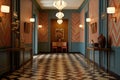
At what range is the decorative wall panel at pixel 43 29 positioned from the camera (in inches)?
809

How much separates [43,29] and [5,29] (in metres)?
13.0

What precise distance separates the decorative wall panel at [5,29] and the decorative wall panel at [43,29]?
1246cm

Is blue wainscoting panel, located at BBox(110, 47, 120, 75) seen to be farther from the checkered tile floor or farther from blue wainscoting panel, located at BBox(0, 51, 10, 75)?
blue wainscoting panel, located at BBox(0, 51, 10, 75)

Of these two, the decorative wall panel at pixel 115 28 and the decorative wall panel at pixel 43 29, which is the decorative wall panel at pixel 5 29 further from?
the decorative wall panel at pixel 43 29

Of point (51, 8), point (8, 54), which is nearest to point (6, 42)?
point (8, 54)

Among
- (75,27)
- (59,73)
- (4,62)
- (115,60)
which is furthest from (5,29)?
(75,27)

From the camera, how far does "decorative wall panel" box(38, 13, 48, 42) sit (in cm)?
2055

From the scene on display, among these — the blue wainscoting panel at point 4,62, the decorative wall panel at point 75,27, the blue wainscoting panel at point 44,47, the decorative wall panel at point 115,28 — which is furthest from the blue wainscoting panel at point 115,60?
the blue wainscoting panel at point 44,47

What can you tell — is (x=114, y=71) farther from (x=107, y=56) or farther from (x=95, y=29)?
(x=95, y=29)

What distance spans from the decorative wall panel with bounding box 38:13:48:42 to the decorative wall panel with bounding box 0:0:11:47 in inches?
491

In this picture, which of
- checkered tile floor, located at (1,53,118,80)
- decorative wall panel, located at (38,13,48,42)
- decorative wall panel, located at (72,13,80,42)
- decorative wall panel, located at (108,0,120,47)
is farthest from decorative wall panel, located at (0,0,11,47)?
decorative wall panel, located at (72,13,80,42)

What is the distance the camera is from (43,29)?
810 inches

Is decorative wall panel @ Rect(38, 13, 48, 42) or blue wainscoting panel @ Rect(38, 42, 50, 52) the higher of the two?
decorative wall panel @ Rect(38, 13, 48, 42)

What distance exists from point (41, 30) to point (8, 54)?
12661mm
